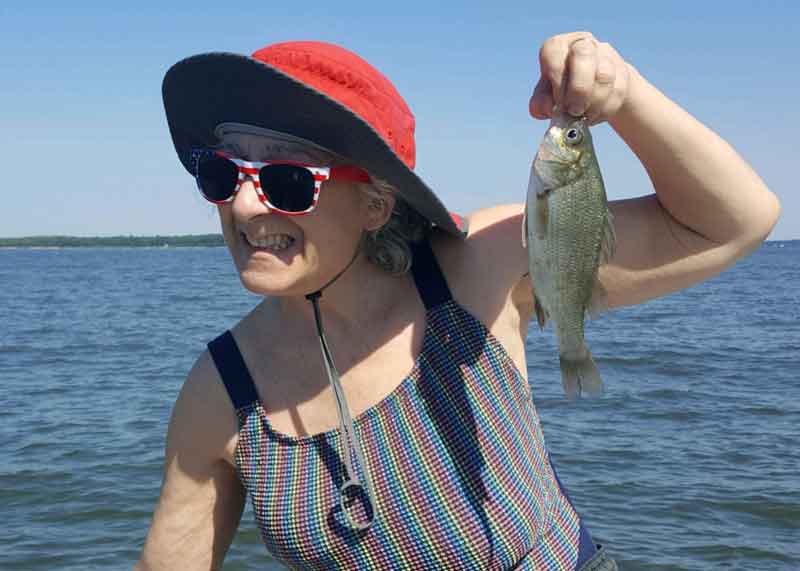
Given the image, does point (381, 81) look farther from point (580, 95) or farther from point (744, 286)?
point (744, 286)

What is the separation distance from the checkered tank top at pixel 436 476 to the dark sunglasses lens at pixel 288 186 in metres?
0.48

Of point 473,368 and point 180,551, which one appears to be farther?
point 180,551

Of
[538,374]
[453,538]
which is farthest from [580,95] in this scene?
[538,374]

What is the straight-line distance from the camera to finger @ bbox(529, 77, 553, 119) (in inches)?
82.6

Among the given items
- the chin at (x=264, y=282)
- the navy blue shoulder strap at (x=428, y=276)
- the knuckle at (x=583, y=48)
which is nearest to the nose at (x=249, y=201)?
the chin at (x=264, y=282)

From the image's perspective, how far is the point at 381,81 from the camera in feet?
8.35

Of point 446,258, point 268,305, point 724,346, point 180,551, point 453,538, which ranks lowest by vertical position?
point 724,346

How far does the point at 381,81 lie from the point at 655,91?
785mm

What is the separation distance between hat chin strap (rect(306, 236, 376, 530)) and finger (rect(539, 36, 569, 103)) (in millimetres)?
855

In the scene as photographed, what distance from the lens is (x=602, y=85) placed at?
1.98 m

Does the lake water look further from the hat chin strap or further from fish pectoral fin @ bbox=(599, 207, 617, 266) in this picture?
fish pectoral fin @ bbox=(599, 207, 617, 266)

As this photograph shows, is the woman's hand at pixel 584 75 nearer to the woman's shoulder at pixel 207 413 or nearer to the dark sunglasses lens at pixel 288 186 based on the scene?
the dark sunglasses lens at pixel 288 186

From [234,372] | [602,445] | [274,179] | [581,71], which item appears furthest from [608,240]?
[602,445]

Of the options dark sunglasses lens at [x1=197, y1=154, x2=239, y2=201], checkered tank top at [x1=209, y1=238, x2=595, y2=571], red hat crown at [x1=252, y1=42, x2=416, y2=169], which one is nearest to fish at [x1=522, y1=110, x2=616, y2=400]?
checkered tank top at [x1=209, y1=238, x2=595, y2=571]
